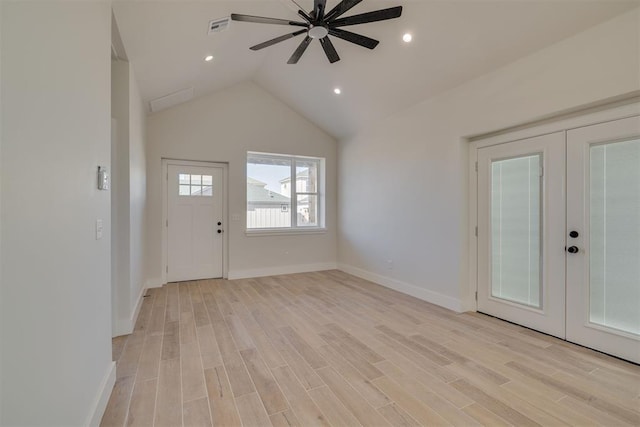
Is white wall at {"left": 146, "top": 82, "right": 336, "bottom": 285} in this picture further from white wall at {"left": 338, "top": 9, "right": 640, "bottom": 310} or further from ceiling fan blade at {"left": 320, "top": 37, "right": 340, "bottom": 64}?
ceiling fan blade at {"left": 320, "top": 37, "right": 340, "bottom": 64}

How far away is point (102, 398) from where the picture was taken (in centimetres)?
182

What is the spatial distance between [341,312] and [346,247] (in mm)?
2439

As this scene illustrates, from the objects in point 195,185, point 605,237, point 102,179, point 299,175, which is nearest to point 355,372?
point 102,179

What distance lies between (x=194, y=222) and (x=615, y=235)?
548 cm

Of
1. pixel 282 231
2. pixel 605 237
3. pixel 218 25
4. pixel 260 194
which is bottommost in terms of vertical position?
pixel 282 231

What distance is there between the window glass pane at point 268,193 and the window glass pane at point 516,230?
3769 millimetres

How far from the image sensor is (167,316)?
351cm

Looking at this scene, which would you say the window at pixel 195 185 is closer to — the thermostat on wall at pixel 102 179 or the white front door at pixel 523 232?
the thermostat on wall at pixel 102 179

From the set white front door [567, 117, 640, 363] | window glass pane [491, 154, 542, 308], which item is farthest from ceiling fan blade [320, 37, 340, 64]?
white front door [567, 117, 640, 363]

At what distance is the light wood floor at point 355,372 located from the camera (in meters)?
1.83

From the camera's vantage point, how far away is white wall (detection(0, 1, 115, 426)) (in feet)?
3.01

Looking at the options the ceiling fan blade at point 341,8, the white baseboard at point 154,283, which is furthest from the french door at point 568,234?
the white baseboard at point 154,283

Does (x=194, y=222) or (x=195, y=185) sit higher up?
(x=195, y=185)

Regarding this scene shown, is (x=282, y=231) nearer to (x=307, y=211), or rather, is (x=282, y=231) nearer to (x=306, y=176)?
(x=307, y=211)
